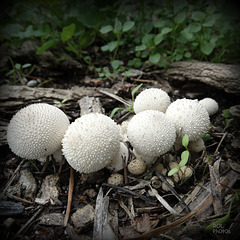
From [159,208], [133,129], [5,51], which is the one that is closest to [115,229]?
[159,208]

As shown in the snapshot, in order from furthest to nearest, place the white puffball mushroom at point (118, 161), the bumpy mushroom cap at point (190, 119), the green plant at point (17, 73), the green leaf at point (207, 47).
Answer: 1. the green plant at point (17, 73)
2. the green leaf at point (207, 47)
3. the white puffball mushroom at point (118, 161)
4. the bumpy mushroom cap at point (190, 119)

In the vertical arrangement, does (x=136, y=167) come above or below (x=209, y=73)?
below

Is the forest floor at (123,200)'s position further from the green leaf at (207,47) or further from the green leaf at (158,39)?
the green leaf at (158,39)

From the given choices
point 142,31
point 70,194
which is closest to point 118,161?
point 70,194

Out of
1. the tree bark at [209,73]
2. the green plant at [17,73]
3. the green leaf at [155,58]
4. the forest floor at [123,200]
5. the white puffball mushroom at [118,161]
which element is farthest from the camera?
the green plant at [17,73]

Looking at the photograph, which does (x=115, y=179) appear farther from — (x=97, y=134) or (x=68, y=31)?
(x=68, y=31)

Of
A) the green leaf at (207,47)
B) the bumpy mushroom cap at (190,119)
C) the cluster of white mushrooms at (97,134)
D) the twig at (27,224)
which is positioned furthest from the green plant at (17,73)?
the green leaf at (207,47)

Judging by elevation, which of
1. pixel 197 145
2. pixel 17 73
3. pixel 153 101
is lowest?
pixel 197 145
